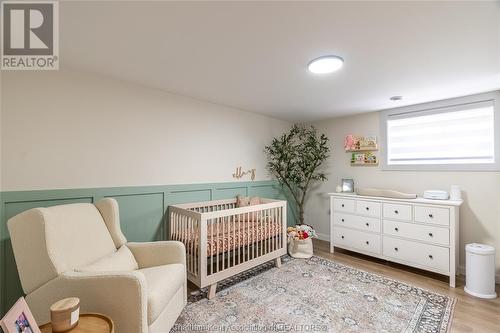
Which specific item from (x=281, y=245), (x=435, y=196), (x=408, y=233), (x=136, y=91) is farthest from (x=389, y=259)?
(x=136, y=91)

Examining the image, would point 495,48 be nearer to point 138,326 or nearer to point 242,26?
point 242,26

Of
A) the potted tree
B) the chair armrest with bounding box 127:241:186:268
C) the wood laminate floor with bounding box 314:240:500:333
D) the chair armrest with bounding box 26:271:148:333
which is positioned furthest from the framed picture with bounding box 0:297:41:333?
the potted tree

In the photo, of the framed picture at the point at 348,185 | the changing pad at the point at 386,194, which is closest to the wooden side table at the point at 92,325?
the changing pad at the point at 386,194

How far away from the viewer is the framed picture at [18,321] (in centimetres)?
92

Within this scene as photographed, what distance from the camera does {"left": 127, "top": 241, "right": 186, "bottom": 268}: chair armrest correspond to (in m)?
1.87

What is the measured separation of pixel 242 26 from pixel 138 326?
189 cm

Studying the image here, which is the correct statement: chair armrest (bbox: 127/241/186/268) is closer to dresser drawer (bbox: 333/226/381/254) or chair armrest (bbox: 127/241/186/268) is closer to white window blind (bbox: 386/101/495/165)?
dresser drawer (bbox: 333/226/381/254)

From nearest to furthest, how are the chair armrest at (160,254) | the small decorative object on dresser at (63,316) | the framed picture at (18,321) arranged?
the framed picture at (18,321) < the small decorative object on dresser at (63,316) < the chair armrest at (160,254)

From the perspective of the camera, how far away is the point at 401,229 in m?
2.79

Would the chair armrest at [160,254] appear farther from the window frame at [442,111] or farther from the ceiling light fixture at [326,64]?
the window frame at [442,111]

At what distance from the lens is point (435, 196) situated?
2.76 meters

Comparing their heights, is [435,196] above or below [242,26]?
below

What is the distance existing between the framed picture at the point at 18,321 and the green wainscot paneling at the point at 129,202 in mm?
1104

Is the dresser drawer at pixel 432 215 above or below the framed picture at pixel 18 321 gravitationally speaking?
above
